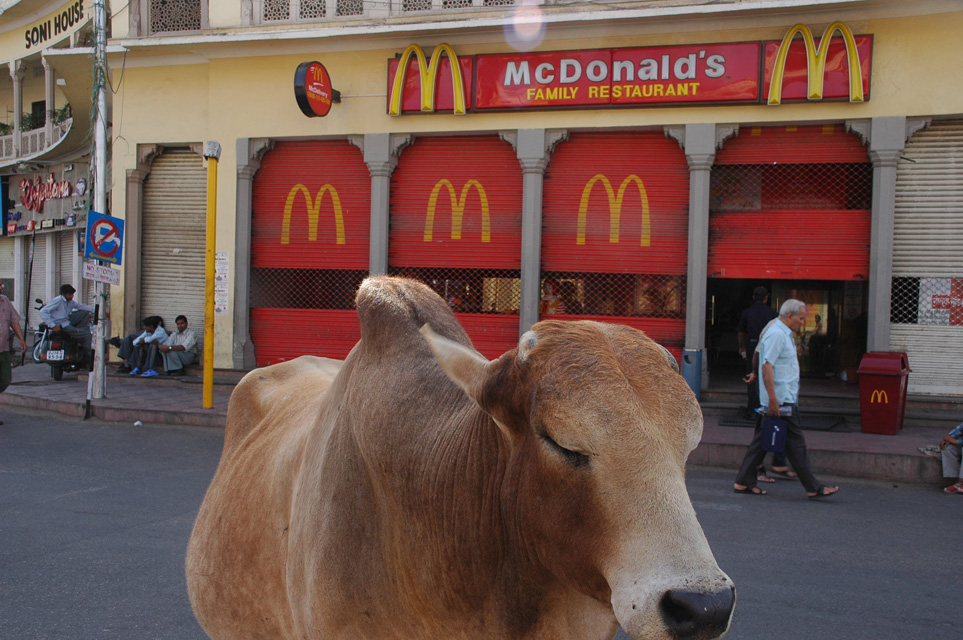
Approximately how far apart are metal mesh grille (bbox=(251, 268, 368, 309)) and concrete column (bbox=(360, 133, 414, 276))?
576 mm

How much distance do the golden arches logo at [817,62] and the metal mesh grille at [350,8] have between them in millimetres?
7187

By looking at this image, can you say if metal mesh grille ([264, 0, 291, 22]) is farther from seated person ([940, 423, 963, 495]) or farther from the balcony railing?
seated person ([940, 423, 963, 495])

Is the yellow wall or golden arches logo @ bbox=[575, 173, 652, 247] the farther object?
golden arches logo @ bbox=[575, 173, 652, 247]

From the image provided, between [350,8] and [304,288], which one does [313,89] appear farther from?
[304,288]

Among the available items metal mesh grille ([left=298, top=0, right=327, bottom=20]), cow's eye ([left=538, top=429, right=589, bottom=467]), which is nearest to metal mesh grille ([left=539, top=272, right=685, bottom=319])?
metal mesh grille ([left=298, top=0, right=327, bottom=20])

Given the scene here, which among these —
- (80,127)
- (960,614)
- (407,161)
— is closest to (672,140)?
(407,161)

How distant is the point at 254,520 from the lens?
246cm

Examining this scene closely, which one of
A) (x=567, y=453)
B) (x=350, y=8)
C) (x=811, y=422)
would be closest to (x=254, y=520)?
(x=567, y=453)

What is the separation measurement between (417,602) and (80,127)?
21525 mm

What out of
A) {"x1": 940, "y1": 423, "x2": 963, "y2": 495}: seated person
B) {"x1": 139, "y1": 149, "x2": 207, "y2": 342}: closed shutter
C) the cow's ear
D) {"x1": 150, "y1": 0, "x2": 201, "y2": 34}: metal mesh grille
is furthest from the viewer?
{"x1": 139, "y1": 149, "x2": 207, "y2": 342}: closed shutter

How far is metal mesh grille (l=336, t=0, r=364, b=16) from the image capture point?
14.1 meters

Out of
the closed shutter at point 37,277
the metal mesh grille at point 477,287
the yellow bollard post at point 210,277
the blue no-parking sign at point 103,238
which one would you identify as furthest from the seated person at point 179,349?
the closed shutter at point 37,277

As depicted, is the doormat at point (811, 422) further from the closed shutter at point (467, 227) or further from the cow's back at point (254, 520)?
the cow's back at point (254, 520)

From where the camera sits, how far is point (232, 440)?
3.29 metres
